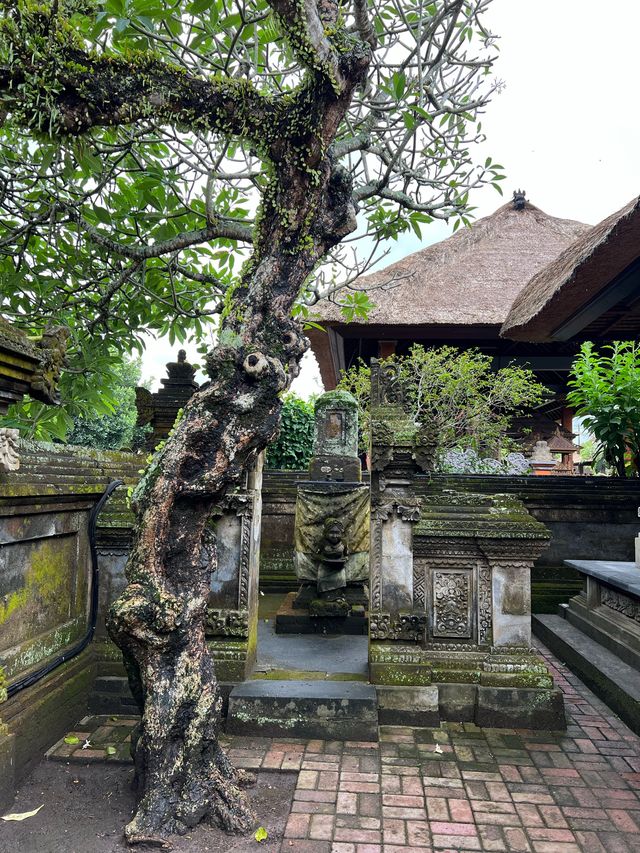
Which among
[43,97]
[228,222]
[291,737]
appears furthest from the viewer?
[228,222]

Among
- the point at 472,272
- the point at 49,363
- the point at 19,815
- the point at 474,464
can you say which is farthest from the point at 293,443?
the point at 19,815

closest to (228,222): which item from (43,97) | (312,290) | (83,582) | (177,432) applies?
(312,290)

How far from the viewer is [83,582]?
4863 millimetres

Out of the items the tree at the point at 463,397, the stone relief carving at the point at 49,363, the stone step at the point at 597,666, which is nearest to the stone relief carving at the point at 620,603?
the stone step at the point at 597,666

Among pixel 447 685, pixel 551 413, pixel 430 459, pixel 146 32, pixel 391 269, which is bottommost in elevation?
pixel 447 685

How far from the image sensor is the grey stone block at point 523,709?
458 centimetres

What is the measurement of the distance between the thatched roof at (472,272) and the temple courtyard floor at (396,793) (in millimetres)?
8682

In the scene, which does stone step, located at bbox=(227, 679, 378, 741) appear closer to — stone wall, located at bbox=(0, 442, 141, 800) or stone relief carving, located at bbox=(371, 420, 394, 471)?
stone wall, located at bbox=(0, 442, 141, 800)

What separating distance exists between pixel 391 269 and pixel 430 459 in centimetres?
1184

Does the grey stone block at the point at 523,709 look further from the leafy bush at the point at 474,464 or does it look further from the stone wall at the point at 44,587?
the leafy bush at the point at 474,464

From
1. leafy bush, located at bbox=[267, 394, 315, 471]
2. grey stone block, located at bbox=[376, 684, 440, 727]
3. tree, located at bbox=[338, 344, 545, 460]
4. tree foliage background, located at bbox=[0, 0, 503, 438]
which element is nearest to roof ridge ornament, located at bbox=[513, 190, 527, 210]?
tree, located at bbox=[338, 344, 545, 460]

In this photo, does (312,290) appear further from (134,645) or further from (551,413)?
(551,413)

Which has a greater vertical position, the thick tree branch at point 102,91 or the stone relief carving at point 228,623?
the thick tree branch at point 102,91

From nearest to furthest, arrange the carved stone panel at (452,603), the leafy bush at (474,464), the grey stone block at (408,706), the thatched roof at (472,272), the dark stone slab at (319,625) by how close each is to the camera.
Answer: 1. the grey stone block at (408,706)
2. the carved stone panel at (452,603)
3. the dark stone slab at (319,625)
4. the leafy bush at (474,464)
5. the thatched roof at (472,272)
